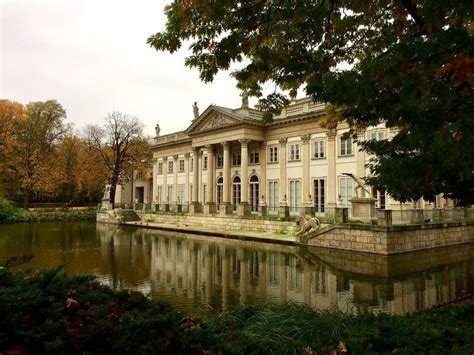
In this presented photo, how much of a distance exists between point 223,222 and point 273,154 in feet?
25.3

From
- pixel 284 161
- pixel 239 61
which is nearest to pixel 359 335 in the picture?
pixel 239 61

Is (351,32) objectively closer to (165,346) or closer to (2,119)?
(165,346)

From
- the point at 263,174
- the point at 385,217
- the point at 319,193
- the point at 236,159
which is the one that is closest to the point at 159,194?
the point at 236,159

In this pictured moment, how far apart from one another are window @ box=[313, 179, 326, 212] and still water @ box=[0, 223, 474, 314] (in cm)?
1002

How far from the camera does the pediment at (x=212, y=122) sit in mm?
34156

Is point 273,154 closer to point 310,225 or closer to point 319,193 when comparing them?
point 319,193

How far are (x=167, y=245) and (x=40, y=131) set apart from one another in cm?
3494

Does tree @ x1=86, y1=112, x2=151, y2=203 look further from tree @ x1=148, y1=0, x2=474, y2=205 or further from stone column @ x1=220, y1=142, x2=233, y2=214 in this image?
tree @ x1=148, y1=0, x2=474, y2=205

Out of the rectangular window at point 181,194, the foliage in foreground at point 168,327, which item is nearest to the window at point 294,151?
the rectangular window at point 181,194

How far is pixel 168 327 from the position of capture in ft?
11.9

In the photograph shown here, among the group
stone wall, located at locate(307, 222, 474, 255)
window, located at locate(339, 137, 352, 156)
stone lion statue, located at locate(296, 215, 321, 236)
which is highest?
window, located at locate(339, 137, 352, 156)

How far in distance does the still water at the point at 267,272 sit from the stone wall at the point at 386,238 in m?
0.59

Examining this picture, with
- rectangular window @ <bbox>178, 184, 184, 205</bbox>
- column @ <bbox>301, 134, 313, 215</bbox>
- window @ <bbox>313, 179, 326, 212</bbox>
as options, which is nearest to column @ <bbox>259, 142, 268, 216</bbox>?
column @ <bbox>301, 134, 313, 215</bbox>

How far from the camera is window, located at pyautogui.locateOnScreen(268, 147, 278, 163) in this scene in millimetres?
33688
